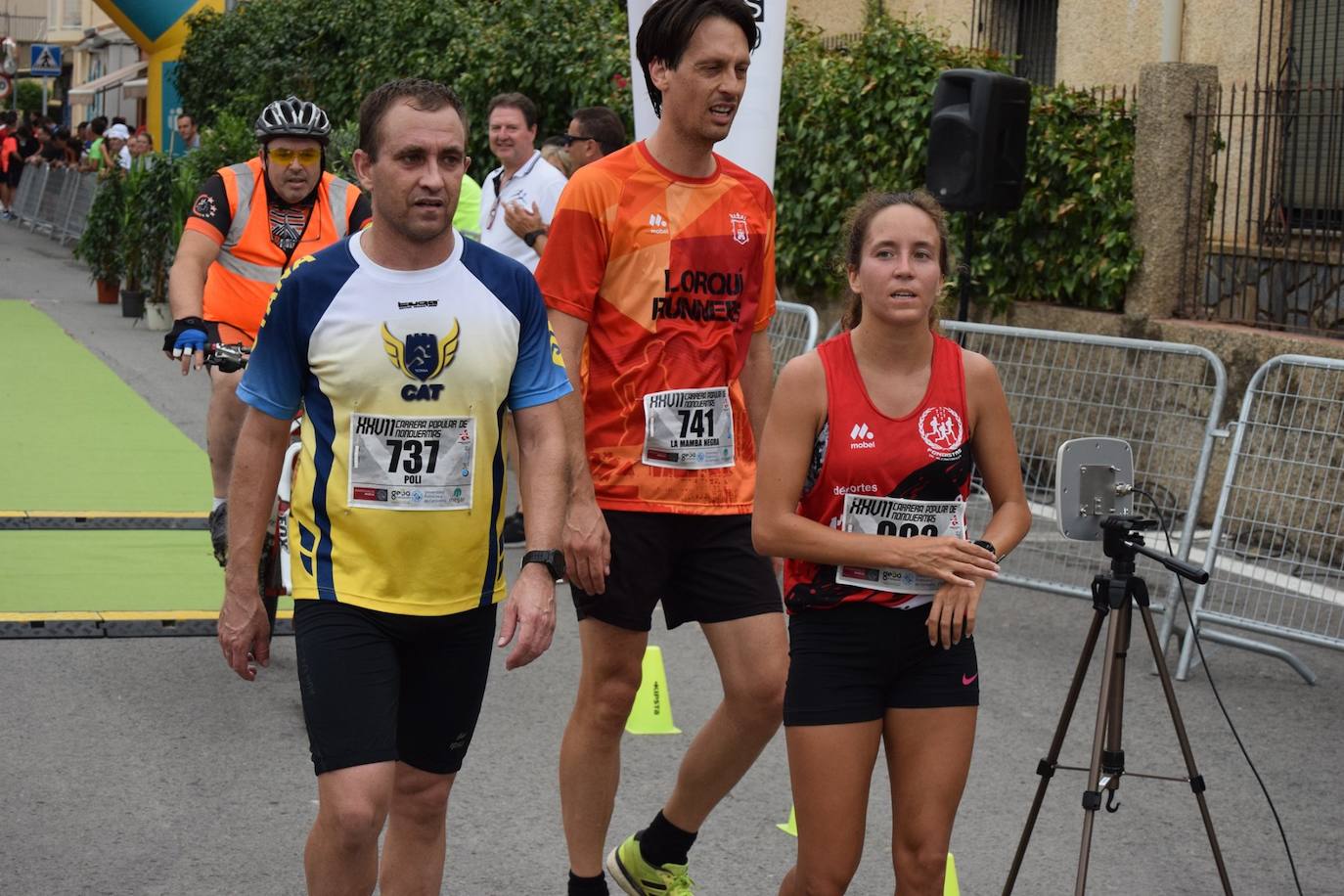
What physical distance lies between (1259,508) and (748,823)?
126 inches

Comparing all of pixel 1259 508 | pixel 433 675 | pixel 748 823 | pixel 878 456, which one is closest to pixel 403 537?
pixel 433 675

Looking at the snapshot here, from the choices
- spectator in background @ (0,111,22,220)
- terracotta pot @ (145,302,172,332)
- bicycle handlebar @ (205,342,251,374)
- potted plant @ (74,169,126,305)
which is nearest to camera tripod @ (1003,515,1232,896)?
bicycle handlebar @ (205,342,251,374)

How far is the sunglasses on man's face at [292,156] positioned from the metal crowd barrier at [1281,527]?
12.6ft

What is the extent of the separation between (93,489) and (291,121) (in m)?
4.96

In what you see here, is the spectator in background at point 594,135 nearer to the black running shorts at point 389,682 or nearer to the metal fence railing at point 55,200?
the black running shorts at point 389,682

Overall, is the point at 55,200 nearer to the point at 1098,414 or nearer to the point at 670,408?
the point at 1098,414

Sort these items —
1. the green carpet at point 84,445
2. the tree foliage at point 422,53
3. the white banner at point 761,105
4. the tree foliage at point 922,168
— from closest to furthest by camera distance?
1. the white banner at point 761,105
2. the green carpet at point 84,445
3. the tree foliage at point 922,168
4. the tree foliage at point 422,53

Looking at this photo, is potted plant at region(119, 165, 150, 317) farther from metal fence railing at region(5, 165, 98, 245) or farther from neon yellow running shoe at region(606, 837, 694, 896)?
neon yellow running shoe at region(606, 837, 694, 896)

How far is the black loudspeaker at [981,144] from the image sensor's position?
11664 millimetres

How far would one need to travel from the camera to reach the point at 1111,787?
14.9 feet

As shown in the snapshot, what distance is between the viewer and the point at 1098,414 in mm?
8711

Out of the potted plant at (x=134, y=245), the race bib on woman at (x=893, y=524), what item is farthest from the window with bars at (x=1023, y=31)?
the race bib on woman at (x=893, y=524)

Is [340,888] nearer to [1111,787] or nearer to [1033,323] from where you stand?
[1111,787]

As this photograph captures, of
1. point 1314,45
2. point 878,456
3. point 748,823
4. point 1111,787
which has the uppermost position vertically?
point 1314,45
